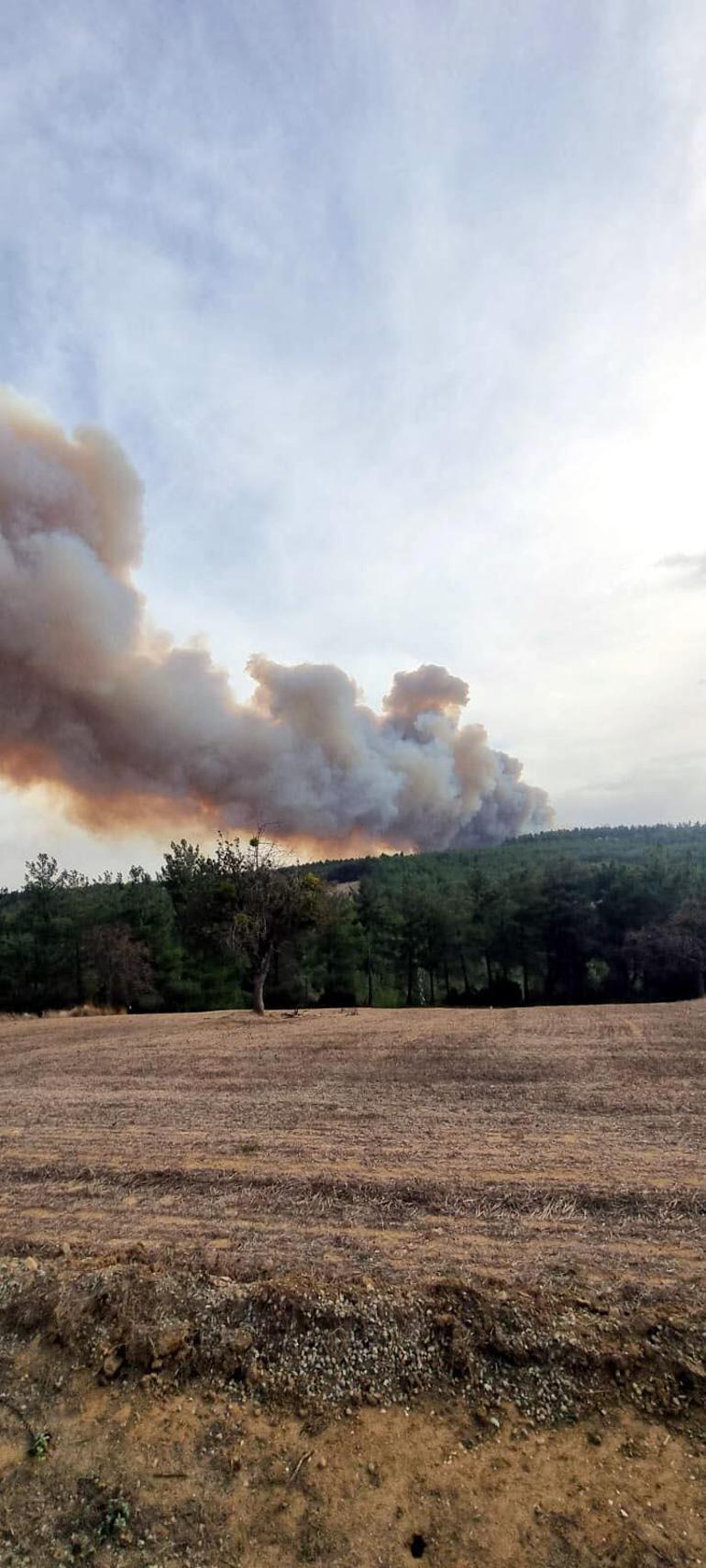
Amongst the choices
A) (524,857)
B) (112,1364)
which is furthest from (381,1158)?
(524,857)

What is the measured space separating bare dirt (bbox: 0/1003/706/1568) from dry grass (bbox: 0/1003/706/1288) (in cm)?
5

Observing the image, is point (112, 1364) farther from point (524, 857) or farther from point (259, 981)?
point (524, 857)

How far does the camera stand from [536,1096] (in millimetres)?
11320

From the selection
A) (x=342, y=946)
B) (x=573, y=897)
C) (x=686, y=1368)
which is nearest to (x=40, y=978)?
(x=342, y=946)

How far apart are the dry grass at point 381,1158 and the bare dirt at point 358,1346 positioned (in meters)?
0.05

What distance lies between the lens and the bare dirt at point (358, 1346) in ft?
12.2

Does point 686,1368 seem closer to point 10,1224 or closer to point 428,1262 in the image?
point 428,1262

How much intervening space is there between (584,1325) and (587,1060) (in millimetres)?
9947

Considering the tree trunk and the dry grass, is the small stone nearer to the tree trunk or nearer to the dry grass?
the dry grass

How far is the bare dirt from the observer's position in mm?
3717

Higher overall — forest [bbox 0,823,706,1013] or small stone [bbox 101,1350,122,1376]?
forest [bbox 0,823,706,1013]

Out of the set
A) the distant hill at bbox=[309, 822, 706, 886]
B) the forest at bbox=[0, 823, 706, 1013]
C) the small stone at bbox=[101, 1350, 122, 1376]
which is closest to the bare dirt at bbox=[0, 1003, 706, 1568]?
the small stone at bbox=[101, 1350, 122, 1376]

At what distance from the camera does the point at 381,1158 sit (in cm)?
836

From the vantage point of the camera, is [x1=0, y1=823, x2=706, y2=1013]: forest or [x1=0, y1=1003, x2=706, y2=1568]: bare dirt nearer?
[x1=0, y1=1003, x2=706, y2=1568]: bare dirt
